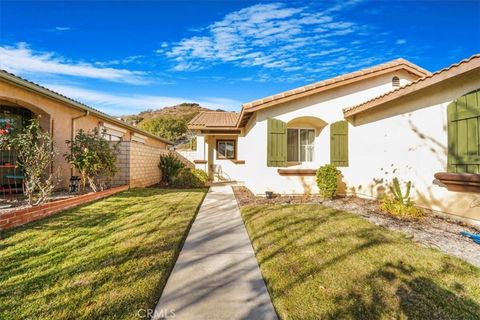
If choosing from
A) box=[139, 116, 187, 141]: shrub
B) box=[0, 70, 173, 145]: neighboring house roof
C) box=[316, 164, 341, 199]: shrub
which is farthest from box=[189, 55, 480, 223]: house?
box=[139, 116, 187, 141]: shrub

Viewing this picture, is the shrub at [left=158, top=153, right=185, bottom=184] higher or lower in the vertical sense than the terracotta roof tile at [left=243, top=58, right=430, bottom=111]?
lower

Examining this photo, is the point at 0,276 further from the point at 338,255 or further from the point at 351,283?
the point at 338,255

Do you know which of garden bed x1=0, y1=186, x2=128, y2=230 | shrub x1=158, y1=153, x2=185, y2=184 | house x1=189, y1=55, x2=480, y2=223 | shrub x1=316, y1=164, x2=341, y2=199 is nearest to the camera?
garden bed x1=0, y1=186, x2=128, y2=230

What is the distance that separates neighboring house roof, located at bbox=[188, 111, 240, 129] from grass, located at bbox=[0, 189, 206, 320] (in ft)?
28.8

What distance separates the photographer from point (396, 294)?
7.99 feet

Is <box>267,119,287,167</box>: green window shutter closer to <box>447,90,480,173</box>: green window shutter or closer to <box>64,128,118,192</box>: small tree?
<box>447,90,480,173</box>: green window shutter

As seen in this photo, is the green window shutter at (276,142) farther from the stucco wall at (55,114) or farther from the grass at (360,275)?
the stucco wall at (55,114)

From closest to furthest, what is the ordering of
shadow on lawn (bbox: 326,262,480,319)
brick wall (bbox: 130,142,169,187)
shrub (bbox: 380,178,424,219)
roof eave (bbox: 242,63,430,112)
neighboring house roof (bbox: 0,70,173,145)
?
shadow on lawn (bbox: 326,262,480,319) → shrub (bbox: 380,178,424,219) → neighboring house roof (bbox: 0,70,173,145) → roof eave (bbox: 242,63,430,112) → brick wall (bbox: 130,142,169,187)

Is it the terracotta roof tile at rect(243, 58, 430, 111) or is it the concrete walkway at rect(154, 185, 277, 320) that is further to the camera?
the terracotta roof tile at rect(243, 58, 430, 111)

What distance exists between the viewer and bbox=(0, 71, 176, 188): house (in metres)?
6.52

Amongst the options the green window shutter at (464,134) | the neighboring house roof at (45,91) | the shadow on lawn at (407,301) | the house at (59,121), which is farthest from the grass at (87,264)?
the green window shutter at (464,134)

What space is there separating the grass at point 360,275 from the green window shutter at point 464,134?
7.71 ft

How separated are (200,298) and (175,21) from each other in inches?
430

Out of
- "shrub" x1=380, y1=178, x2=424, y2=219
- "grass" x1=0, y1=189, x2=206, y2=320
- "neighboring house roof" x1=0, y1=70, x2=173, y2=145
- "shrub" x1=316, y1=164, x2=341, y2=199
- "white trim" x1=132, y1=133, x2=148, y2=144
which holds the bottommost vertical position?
"grass" x1=0, y1=189, x2=206, y2=320
